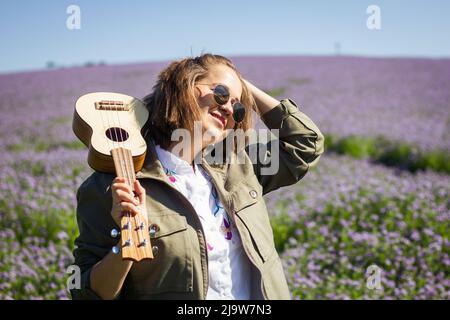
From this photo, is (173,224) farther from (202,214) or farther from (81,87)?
(81,87)

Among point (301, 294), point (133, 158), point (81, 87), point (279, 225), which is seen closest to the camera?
point (133, 158)

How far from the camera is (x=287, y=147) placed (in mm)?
1941

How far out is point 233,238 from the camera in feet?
5.49

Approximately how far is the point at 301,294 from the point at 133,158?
2.08 m

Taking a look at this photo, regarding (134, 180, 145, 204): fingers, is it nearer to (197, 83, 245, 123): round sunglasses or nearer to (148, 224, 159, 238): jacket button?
(148, 224, 159, 238): jacket button

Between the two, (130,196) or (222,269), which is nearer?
(130,196)

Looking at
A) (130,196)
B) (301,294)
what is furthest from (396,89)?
(130,196)

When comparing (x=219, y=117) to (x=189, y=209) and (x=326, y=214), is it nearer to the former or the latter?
(x=189, y=209)

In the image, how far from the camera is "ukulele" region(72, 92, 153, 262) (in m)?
1.40

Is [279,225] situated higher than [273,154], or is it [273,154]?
[273,154]

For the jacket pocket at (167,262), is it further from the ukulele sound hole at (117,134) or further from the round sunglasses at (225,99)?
the round sunglasses at (225,99)

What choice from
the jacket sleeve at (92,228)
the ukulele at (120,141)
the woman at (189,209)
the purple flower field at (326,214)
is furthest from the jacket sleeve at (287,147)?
the purple flower field at (326,214)

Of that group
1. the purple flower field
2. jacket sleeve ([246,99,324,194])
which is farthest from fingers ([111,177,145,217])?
the purple flower field
